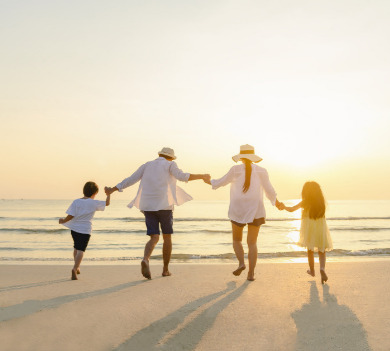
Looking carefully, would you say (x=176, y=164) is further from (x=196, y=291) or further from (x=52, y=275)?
(x=52, y=275)

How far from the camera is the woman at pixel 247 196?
625cm

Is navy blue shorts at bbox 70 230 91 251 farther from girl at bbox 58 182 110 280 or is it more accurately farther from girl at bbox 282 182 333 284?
girl at bbox 282 182 333 284

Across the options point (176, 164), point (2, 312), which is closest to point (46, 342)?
point (2, 312)

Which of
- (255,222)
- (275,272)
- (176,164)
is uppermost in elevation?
(176,164)

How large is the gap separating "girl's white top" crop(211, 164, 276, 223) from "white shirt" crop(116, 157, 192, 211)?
0.67m

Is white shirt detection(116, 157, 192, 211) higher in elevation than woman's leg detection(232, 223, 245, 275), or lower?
higher

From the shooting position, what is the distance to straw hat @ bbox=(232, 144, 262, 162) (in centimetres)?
636

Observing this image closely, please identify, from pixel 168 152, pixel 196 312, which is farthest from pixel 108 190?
pixel 196 312

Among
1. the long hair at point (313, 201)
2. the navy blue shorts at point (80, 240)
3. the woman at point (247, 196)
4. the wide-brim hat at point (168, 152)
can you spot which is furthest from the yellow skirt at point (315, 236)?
the navy blue shorts at point (80, 240)

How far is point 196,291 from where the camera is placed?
5.44 meters

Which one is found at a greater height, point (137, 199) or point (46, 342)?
point (137, 199)

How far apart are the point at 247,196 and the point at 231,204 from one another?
11.5 inches

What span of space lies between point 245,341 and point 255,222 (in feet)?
9.47

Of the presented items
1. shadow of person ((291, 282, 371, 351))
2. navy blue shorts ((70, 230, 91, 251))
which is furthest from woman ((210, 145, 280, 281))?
navy blue shorts ((70, 230, 91, 251))
